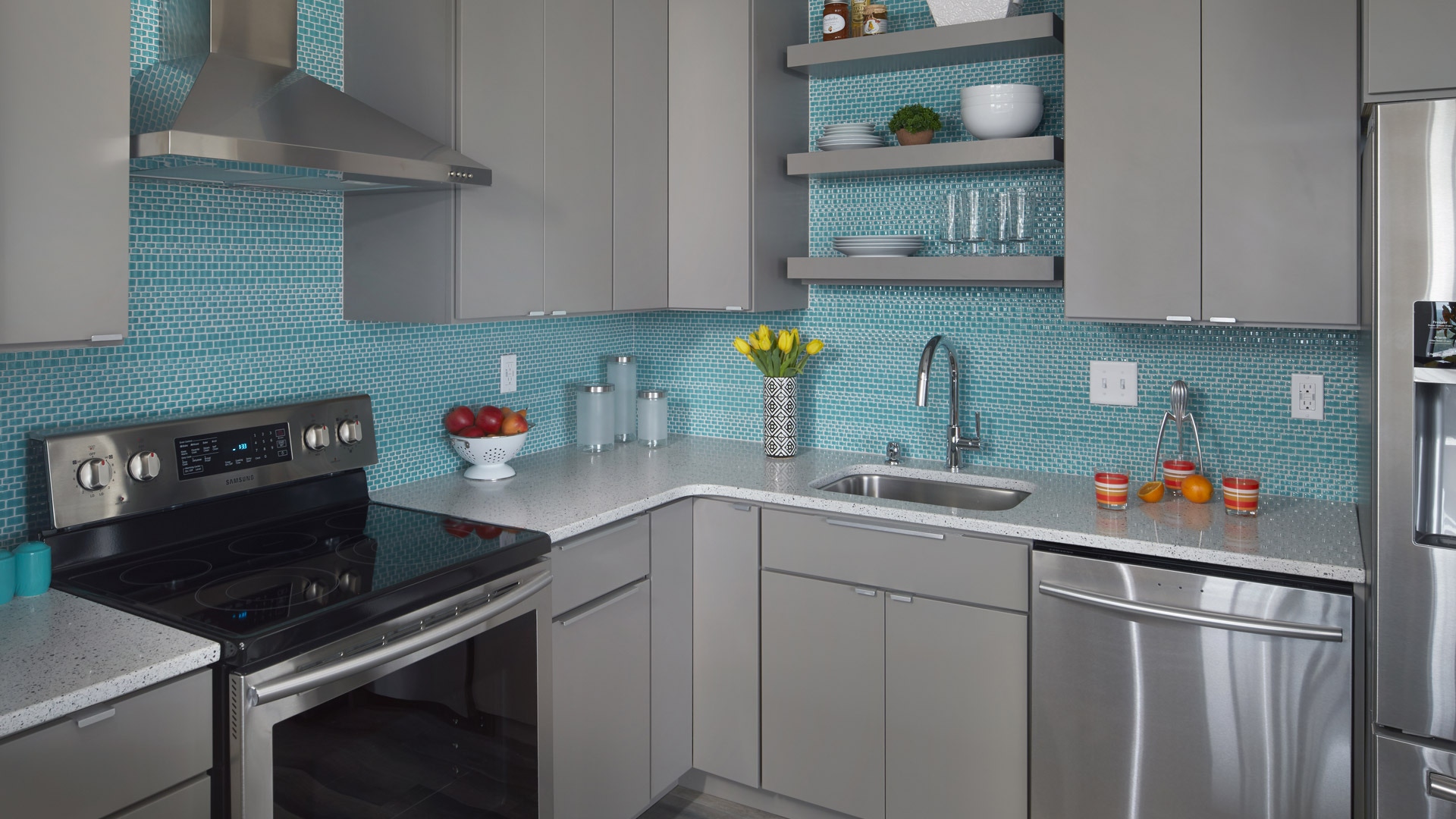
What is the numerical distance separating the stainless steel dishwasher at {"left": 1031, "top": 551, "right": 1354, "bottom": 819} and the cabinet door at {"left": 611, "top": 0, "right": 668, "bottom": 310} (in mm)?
1456

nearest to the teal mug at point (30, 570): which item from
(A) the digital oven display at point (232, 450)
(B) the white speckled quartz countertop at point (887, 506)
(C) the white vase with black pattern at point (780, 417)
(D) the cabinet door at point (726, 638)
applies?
(A) the digital oven display at point (232, 450)

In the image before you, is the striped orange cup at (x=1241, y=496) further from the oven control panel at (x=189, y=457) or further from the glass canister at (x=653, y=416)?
the oven control panel at (x=189, y=457)

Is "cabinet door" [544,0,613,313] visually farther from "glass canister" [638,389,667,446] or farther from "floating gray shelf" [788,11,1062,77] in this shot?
"floating gray shelf" [788,11,1062,77]

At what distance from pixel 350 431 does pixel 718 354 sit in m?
1.38

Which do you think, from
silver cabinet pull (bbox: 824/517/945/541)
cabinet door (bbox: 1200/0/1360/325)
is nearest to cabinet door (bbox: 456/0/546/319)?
silver cabinet pull (bbox: 824/517/945/541)

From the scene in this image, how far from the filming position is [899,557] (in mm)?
2537

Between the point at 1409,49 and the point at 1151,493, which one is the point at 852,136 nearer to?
the point at 1151,493

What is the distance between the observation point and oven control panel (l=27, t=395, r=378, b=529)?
195 centimetres

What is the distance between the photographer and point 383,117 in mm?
2244

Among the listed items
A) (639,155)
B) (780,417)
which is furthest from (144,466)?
(780,417)

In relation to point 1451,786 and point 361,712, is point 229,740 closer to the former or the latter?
point 361,712

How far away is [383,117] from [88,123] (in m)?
0.65

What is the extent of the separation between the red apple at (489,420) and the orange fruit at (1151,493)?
68.3 inches

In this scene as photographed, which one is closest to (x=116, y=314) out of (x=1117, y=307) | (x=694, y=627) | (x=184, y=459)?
(x=184, y=459)
